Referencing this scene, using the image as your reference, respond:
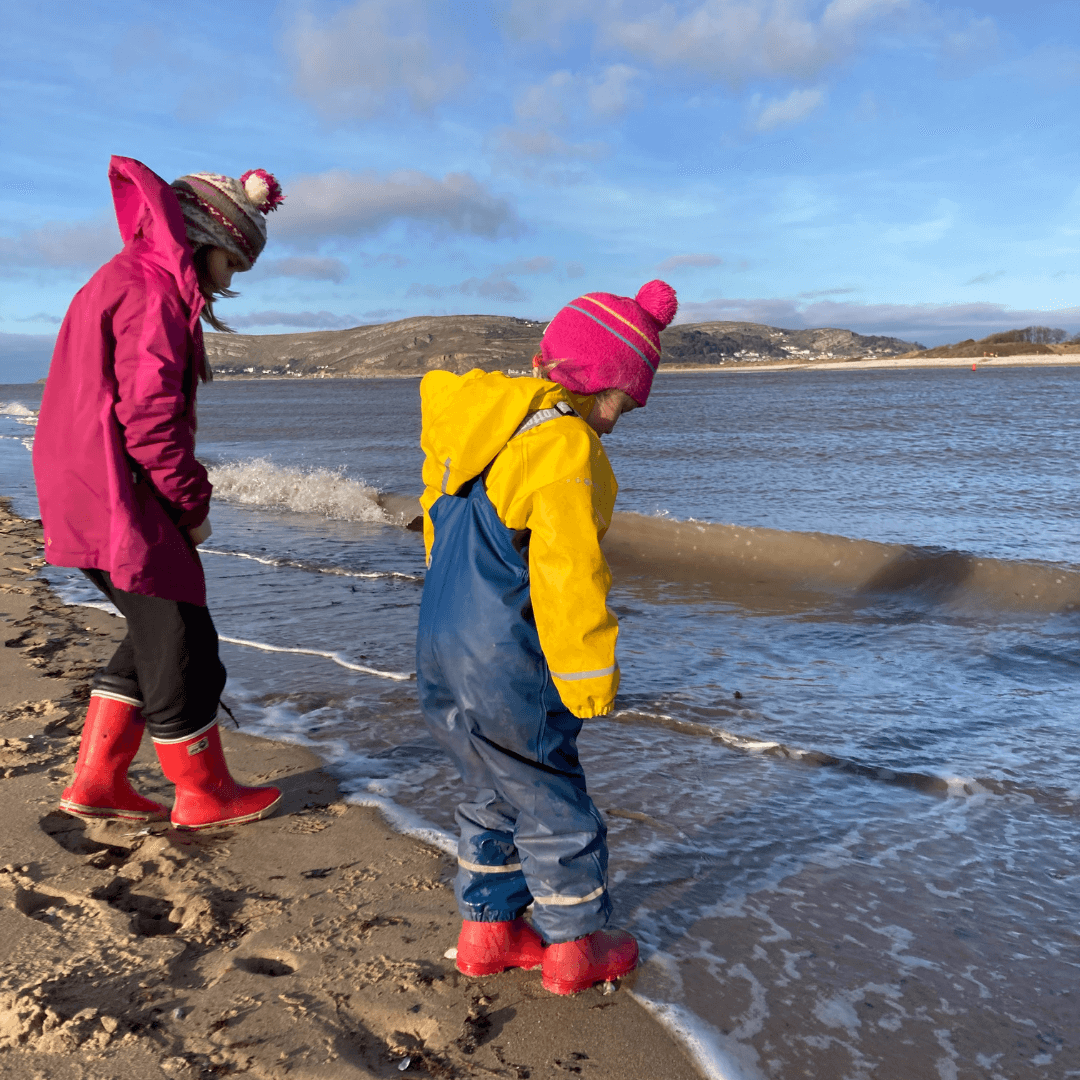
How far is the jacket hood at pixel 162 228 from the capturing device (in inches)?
96.5

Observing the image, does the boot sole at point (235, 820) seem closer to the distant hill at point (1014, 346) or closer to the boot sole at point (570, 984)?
the boot sole at point (570, 984)

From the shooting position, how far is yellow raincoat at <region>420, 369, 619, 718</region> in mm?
1866

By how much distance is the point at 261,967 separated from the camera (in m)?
2.19

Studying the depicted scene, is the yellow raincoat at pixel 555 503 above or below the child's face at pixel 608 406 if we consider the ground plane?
below

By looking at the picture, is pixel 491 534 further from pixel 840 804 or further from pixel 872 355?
pixel 872 355

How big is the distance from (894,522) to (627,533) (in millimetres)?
3419

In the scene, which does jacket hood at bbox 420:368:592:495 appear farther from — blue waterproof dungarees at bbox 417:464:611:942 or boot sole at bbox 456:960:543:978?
boot sole at bbox 456:960:543:978

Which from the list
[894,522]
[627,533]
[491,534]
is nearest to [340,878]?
[491,534]

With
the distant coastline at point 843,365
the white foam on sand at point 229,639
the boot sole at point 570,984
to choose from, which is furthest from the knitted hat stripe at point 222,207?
the distant coastline at point 843,365

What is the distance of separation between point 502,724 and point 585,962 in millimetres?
661

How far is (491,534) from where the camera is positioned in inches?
79.2

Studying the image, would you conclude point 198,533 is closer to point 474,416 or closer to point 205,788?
point 205,788

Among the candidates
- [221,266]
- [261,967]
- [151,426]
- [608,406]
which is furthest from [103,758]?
[608,406]

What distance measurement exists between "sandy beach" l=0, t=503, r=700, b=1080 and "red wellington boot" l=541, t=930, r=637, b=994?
4 cm
